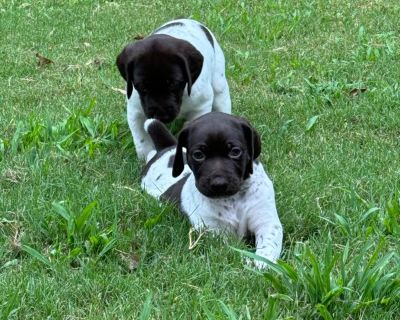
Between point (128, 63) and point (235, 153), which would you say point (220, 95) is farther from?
point (235, 153)

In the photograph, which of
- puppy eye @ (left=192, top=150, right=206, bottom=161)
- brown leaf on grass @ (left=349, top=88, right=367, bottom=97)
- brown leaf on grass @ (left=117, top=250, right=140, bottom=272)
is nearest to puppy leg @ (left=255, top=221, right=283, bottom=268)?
puppy eye @ (left=192, top=150, right=206, bottom=161)

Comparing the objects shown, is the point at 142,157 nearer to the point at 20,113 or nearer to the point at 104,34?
the point at 20,113

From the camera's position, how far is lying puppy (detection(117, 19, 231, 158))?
5.51 metres

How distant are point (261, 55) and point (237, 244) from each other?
4378 millimetres

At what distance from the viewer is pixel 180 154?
14.7ft

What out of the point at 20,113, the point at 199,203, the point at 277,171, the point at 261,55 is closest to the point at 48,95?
the point at 20,113

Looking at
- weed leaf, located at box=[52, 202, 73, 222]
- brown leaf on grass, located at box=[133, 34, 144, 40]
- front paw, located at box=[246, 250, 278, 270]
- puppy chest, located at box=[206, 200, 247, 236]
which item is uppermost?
front paw, located at box=[246, 250, 278, 270]

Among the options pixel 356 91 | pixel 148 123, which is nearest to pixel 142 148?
pixel 148 123

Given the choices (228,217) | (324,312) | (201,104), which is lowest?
(201,104)

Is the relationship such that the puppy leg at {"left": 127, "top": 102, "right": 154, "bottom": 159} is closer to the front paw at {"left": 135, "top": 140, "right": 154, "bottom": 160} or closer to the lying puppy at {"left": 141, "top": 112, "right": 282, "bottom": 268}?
the front paw at {"left": 135, "top": 140, "right": 154, "bottom": 160}

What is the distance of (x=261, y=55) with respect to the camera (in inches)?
323

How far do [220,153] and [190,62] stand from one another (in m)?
1.59

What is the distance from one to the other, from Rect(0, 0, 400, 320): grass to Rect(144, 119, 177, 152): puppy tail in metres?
0.23

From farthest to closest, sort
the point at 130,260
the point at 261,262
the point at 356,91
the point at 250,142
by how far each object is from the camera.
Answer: the point at 356,91
the point at 250,142
the point at 130,260
the point at 261,262
